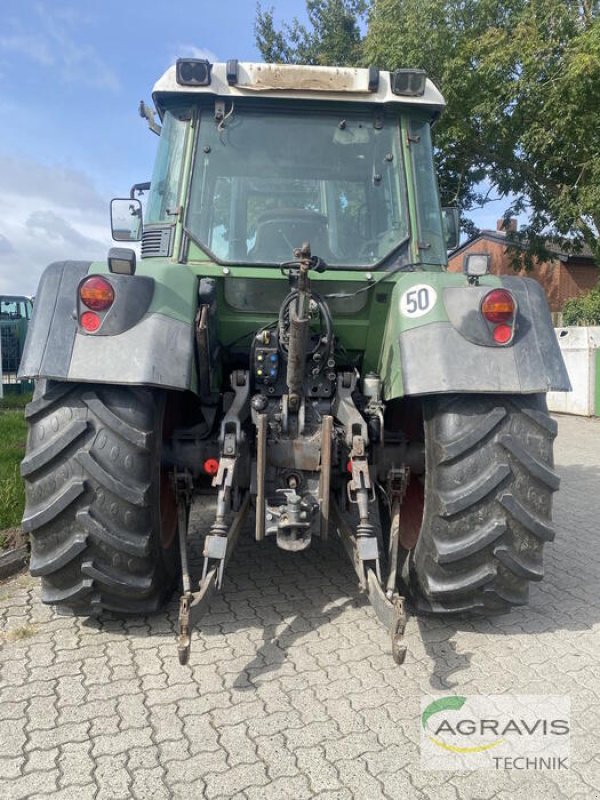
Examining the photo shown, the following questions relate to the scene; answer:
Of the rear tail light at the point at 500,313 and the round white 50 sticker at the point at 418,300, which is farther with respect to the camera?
the round white 50 sticker at the point at 418,300

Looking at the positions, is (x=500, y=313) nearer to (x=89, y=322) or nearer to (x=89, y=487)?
(x=89, y=322)

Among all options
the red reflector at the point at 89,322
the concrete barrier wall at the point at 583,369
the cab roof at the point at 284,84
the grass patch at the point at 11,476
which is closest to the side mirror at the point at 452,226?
the cab roof at the point at 284,84

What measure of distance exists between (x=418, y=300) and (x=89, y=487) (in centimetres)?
172

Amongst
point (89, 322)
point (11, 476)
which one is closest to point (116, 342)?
point (89, 322)

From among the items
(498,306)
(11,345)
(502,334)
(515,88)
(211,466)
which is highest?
(515,88)

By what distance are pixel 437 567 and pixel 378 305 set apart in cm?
→ 141

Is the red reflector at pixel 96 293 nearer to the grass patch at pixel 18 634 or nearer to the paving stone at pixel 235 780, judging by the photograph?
the grass patch at pixel 18 634

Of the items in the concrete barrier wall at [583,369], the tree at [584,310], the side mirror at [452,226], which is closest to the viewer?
the side mirror at [452,226]

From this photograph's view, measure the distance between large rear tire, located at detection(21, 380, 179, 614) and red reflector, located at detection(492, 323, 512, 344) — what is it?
158 centimetres

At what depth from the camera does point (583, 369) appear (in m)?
13.2

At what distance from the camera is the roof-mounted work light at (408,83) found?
3.65 m

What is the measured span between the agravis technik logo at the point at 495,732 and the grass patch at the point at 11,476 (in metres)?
3.01

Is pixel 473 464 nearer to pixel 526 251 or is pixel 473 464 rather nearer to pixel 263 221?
pixel 263 221

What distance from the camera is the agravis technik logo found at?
237 centimetres
